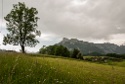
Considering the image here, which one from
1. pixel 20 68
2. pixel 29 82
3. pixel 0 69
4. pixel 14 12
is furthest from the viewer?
pixel 14 12

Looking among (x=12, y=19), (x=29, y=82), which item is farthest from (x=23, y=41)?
(x=29, y=82)

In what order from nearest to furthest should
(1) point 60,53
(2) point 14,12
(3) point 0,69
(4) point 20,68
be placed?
1. (3) point 0,69
2. (4) point 20,68
3. (2) point 14,12
4. (1) point 60,53

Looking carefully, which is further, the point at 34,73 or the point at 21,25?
the point at 21,25

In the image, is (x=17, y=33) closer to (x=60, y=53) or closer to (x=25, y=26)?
(x=25, y=26)

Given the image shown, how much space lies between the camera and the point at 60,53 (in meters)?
138

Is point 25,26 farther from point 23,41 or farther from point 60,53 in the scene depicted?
point 60,53

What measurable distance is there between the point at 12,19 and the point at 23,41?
8632mm

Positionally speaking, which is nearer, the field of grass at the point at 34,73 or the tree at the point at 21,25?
the field of grass at the point at 34,73

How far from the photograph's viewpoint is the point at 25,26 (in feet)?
257

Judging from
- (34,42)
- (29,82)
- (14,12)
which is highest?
(14,12)

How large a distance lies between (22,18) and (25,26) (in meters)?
3.13

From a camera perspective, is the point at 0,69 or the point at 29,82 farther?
the point at 0,69

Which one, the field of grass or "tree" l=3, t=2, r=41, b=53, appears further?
"tree" l=3, t=2, r=41, b=53

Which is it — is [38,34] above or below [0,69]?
above
